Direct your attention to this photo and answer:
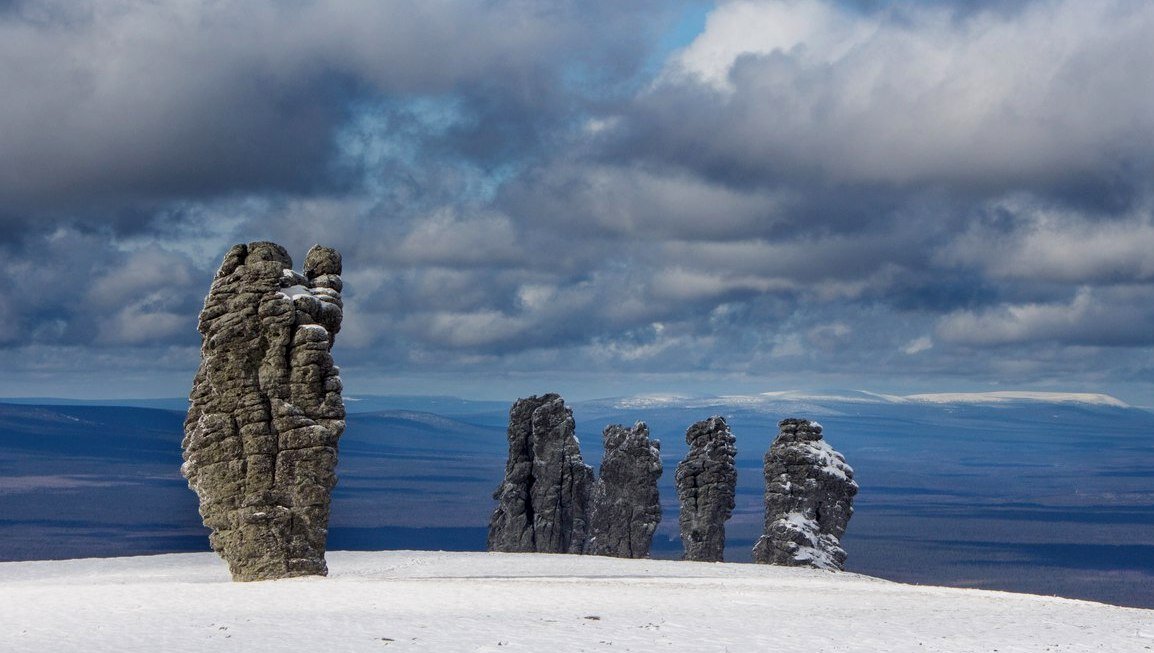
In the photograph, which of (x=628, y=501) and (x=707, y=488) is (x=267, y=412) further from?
(x=628, y=501)

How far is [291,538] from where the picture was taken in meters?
46.6

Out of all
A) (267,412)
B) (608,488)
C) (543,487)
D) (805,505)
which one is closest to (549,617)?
(267,412)

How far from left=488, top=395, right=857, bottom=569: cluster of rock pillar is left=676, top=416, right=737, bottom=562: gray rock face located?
55 millimetres

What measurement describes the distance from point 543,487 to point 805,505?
1698cm

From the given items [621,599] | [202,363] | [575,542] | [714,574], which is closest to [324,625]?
[621,599]

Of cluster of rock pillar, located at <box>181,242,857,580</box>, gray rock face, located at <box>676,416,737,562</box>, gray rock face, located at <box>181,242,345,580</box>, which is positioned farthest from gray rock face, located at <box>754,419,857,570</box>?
gray rock face, located at <box>181,242,345,580</box>

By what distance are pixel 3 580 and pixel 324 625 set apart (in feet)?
92.9

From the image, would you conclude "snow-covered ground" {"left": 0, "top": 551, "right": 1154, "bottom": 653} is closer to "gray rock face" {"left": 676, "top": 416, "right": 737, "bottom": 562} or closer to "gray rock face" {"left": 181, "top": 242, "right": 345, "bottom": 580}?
"gray rock face" {"left": 181, "top": 242, "right": 345, "bottom": 580}

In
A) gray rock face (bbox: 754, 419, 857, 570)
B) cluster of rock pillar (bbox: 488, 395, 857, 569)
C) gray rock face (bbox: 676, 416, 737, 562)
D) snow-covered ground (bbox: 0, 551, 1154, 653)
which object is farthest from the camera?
cluster of rock pillar (bbox: 488, 395, 857, 569)

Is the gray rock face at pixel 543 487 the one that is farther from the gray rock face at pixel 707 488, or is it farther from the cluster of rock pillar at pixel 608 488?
the gray rock face at pixel 707 488

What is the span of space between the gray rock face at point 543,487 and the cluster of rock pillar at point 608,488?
6 cm

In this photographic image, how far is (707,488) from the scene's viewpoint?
7912 centimetres

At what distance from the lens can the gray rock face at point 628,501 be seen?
80.9 meters

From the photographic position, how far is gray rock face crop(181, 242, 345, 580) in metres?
46.7
